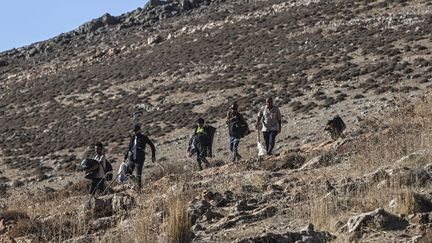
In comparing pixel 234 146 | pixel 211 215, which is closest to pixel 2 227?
pixel 211 215

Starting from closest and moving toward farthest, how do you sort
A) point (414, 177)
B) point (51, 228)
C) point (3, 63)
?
point (414, 177)
point (51, 228)
point (3, 63)

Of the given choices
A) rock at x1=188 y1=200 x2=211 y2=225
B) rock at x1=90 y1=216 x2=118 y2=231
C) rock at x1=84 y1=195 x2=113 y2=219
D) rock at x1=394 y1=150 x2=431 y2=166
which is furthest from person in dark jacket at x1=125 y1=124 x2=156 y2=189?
rock at x1=394 y1=150 x2=431 y2=166

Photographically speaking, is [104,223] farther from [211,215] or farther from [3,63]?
[3,63]

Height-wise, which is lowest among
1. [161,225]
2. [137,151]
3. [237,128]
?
[237,128]

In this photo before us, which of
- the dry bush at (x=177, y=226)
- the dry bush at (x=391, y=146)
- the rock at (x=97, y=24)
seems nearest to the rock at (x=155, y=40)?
the rock at (x=97, y=24)

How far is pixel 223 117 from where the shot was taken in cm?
3591

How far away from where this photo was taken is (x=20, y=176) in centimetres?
3347

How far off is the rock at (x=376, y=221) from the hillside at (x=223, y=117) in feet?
0.04

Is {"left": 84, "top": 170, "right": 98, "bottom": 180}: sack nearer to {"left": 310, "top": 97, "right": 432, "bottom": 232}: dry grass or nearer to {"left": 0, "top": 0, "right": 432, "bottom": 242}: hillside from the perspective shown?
{"left": 0, "top": 0, "right": 432, "bottom": 242}: hillside

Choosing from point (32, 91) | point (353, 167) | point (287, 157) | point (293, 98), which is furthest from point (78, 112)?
point (353, 167)

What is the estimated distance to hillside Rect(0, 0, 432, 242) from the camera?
22.2 ft

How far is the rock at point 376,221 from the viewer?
5.88 metres

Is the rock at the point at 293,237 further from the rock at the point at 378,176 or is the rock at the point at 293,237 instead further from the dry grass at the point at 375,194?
the rock at the point at 378,176

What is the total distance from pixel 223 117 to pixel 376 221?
3003 cm
